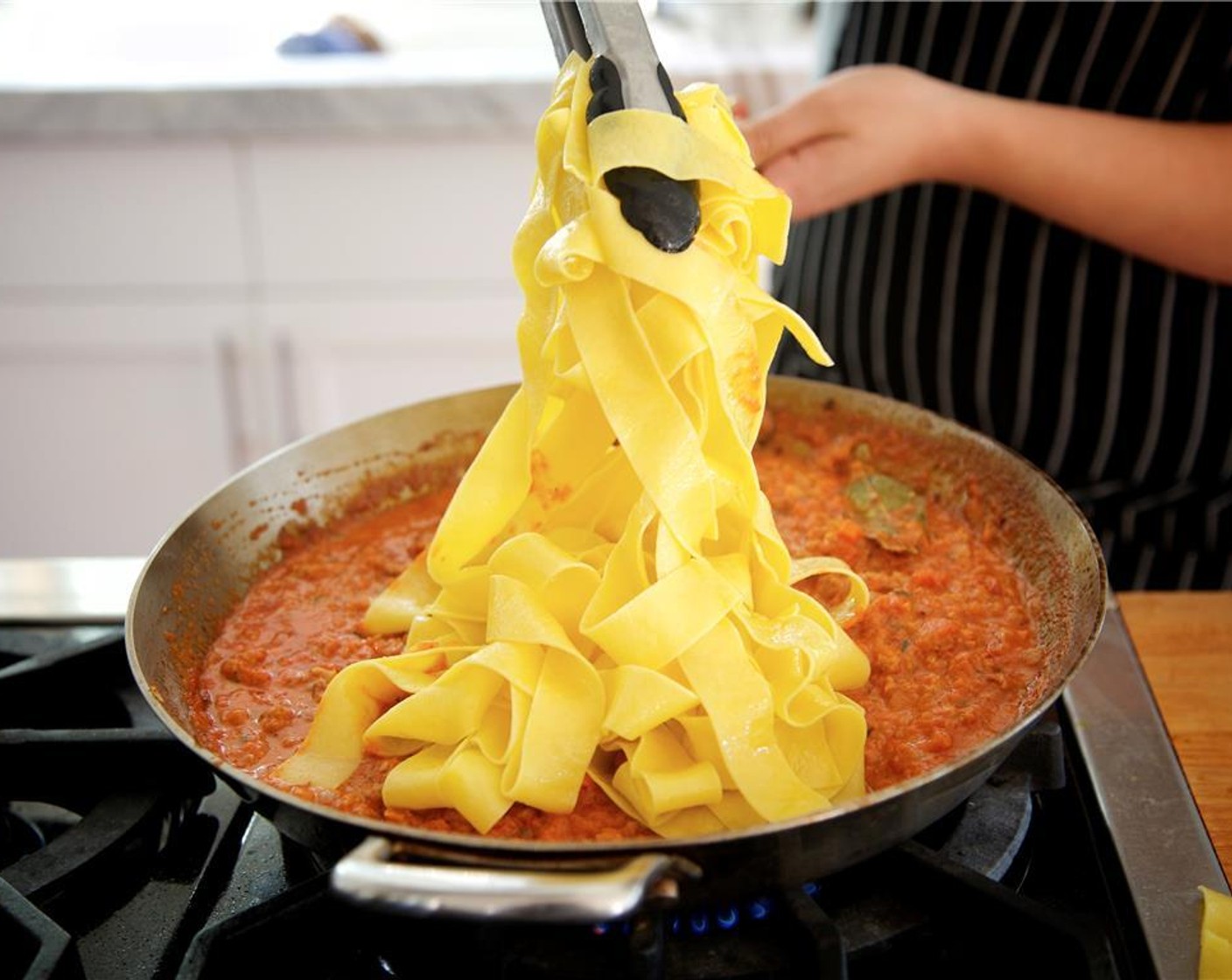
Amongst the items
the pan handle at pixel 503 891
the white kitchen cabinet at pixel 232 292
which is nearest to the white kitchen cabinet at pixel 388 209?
the white kitchen cabinet at pixel 232 292

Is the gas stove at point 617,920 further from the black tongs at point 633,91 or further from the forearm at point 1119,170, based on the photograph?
the forearm at point 1119,170

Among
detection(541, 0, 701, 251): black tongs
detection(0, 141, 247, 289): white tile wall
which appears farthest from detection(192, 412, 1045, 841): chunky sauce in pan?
detection(0, 141, 247, 289): white tile wall

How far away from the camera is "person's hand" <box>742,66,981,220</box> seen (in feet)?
4.74

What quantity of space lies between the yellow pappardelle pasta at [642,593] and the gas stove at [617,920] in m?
0.08

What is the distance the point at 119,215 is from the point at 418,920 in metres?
2.18

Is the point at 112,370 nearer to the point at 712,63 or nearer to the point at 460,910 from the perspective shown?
the point at 712,63

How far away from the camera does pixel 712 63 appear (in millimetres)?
2484

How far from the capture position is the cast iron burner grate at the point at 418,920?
79cm

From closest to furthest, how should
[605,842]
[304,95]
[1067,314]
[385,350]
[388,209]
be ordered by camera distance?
[605,842] → [1067,314] → [304,95] → [388,209] → [385,350]

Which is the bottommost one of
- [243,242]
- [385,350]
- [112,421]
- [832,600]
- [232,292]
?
[112,421]

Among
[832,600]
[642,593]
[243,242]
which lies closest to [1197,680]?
[832,600]

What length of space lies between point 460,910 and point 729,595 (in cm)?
34

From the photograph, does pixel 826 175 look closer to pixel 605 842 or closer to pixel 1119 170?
pixel 1119 170

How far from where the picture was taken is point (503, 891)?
0.65 m
